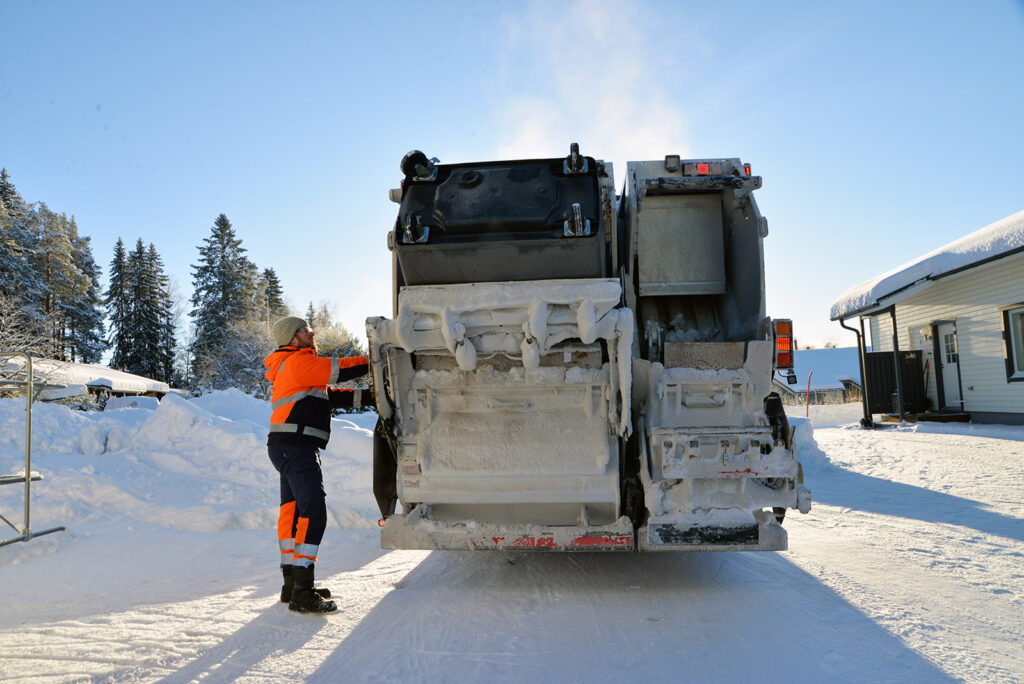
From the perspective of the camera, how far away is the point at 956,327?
533 inches

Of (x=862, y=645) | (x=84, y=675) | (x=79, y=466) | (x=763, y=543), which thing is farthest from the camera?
(x=79, y=466)

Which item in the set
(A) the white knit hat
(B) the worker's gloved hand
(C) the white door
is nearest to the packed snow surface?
(B) the worker's gloved hand

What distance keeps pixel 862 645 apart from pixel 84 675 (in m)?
3.62

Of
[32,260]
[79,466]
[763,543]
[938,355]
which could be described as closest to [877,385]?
[938,355]

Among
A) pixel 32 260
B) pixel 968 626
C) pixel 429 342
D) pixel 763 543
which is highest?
pixel 32 260

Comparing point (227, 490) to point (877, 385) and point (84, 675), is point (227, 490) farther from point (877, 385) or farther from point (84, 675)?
point (877, 385)

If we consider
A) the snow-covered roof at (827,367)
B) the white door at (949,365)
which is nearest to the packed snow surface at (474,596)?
the white door at (949,365)

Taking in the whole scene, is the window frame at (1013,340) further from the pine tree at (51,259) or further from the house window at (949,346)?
the pine tree at (51,259)

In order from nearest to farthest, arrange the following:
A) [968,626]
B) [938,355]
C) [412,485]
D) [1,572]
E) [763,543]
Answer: [968,626] → [763,543] → [412,485] → [1,572] → [938,355]

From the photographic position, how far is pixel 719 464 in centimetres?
396

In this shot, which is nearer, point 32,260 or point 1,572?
point 1,572

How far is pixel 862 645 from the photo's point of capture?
10.1ft

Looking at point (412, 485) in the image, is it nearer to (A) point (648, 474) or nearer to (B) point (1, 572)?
(A) point (648, 474)

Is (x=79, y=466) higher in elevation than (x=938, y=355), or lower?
lower
